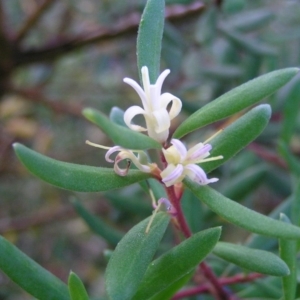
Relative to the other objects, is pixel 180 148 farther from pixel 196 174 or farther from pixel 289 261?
pixel 289 261

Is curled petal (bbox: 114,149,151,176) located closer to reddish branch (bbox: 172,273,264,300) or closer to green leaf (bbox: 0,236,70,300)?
green leaf (bbox: 0,236,70,300)

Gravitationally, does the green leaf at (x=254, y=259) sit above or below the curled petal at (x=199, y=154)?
below

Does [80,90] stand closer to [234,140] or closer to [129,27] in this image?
[129,27]

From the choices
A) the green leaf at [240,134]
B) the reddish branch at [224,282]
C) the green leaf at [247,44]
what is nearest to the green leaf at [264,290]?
the reddish branch at [224,282]

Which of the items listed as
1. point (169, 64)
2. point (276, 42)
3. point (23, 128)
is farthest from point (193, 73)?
point (23, 128)

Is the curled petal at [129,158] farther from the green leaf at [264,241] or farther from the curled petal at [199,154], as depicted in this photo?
the green leaf at [264,241]

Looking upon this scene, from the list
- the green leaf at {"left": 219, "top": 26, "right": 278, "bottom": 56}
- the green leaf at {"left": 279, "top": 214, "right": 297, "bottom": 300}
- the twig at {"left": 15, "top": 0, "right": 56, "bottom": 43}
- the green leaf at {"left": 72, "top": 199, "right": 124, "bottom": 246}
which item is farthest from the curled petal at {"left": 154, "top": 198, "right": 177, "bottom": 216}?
the twig at {"left": 15, "top": 0, "right": 56, "bottom": 43}

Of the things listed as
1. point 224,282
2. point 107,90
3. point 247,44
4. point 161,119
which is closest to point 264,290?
point 224,282
